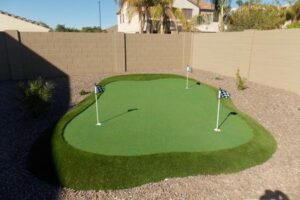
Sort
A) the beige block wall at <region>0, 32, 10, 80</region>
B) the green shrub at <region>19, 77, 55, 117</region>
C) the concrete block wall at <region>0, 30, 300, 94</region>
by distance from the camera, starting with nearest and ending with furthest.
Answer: the green shrub at <region>19, 77, 55, 117</region> → the concrete block wall at <region>0, 30, 300, 94</region> → the beige block wall at <region>0, 32, 10, 80</region>

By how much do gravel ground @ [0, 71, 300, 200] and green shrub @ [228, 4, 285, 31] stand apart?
55.9 ft

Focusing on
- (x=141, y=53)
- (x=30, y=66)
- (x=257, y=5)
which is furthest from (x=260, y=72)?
(x=257, y=5)

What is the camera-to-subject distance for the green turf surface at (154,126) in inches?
208

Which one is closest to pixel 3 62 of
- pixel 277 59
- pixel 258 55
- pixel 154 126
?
pixel 154 126

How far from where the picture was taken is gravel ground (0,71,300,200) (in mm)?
3941

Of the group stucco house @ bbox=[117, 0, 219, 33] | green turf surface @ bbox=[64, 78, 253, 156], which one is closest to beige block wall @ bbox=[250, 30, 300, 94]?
green turf surface @ bbox=[64, 78, 253, 156]

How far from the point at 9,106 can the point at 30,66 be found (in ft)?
15.8

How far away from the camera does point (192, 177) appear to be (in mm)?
4371

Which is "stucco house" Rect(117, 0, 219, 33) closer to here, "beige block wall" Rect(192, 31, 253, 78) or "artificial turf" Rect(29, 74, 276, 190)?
"beige block wall" Rect(192, 31, 253, 78)

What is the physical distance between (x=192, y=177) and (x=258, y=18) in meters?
23.4

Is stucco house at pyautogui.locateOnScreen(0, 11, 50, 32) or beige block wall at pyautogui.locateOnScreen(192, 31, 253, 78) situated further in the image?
stucco house at pyautogui.locateOnScreen(0, 11, 50, 32)

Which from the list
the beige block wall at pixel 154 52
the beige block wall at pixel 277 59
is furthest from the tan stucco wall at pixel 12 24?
the beige block wall at pixel 277 59

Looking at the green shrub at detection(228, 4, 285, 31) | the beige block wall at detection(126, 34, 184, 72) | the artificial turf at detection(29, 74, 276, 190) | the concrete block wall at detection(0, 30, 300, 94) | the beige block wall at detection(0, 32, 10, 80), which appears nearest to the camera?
the artificial turf at detection(29, 74, 276, 190)

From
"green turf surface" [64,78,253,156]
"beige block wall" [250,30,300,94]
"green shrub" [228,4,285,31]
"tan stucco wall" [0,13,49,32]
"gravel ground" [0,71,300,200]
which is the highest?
"green shrub" [228,4,285,31]
